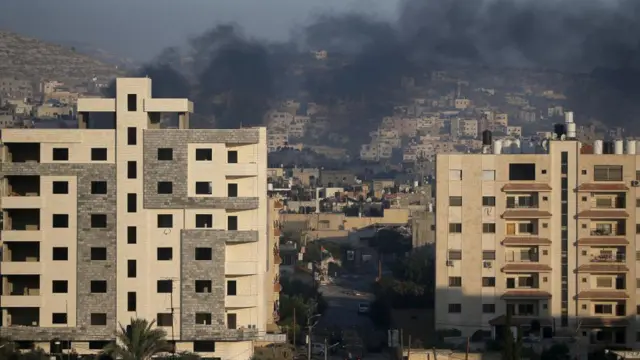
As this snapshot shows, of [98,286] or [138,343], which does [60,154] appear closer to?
[98,286]

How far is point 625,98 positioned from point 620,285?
478ft

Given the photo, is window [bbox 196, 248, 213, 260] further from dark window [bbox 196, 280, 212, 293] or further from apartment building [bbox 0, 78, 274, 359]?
dark window [bbox 196, 280, 212, 293]

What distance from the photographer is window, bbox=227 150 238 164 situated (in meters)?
33.4

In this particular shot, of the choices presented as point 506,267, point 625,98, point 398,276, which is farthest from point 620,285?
point 625,98

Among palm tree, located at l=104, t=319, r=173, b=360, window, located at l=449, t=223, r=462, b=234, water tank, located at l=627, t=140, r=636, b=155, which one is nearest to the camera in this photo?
palm tree, located at l=104, t=319, r=173, b=360

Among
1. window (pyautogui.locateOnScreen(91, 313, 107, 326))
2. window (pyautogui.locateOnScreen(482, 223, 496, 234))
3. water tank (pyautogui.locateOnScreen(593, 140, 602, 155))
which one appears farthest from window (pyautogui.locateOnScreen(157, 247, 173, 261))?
water tank (pyautogui.locateOnScreen(593, 140, 602, 155))

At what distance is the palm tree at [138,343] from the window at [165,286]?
2.42 ft

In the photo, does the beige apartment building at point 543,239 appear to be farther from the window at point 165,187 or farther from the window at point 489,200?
the window at point 165,187

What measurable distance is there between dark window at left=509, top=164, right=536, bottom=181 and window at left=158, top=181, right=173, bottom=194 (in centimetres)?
914

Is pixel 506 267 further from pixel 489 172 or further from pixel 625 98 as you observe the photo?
pixel 625 98

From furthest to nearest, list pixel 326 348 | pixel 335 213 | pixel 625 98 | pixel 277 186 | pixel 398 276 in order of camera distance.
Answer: pixel 625 98 → pixel 277 186 → pixel 335 213 → pixel 398 276 → pixel 326 348

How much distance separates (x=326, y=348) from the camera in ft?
120

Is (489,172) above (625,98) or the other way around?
the other way around

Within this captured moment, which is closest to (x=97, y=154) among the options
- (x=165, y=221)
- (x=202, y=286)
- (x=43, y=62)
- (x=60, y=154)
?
(x=60, y=154)
